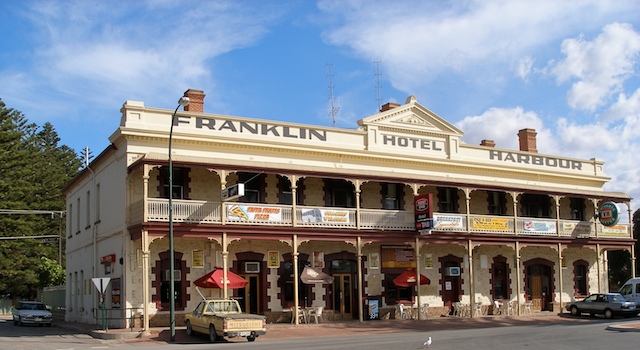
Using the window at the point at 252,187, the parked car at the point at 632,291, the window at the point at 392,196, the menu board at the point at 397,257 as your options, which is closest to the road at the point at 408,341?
the menu board at the point at 397,257

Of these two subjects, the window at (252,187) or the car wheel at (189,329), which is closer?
the car wheel at (189,329)

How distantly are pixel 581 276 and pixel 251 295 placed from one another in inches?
782

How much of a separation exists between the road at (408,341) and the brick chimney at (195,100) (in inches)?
400

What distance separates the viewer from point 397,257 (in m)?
33.1

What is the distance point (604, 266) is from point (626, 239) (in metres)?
2.26

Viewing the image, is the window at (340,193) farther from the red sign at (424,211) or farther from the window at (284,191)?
the red sign at (424,211)

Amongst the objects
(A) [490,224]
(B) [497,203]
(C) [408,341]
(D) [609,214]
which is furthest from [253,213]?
(D) [609,214]

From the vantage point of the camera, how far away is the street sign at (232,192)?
1014 inches

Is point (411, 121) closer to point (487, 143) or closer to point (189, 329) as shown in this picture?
point (487, 143)

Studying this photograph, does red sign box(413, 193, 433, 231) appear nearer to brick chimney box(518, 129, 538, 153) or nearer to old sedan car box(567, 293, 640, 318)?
old sedan car box(567, 293, 640, 318)

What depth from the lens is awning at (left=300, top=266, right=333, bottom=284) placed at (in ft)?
97.0

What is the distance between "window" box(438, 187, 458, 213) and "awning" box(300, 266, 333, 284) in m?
8.10

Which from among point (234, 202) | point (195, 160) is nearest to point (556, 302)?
point (234, 202)

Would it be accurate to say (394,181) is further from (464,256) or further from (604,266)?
(604,266)
